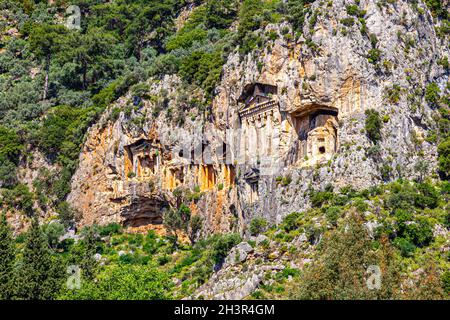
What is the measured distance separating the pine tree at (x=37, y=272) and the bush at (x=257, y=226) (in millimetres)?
15233

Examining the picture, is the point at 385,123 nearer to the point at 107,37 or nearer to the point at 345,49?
the point at 345,49

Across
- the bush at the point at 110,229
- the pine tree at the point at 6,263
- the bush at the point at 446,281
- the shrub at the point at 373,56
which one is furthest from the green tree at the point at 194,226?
the bush at the point at 446,281

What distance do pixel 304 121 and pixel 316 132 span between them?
1.57 m

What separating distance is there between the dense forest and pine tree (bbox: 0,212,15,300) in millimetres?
95

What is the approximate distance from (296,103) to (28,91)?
4481 cm

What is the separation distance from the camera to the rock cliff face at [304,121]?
79312mm

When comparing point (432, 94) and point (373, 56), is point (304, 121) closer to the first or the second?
point (373, 56)

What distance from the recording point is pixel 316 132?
81.6 metres

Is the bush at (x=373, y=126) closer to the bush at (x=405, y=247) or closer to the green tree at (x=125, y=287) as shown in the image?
the bush at (x=405, y=247)

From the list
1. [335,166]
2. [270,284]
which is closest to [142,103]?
[335,166]

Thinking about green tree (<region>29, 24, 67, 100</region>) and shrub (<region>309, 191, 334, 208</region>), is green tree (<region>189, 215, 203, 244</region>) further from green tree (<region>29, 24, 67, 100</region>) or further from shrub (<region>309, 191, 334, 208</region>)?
green tree (<region>29, 24, 67, 100</region>)

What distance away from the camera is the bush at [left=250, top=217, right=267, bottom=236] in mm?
79188

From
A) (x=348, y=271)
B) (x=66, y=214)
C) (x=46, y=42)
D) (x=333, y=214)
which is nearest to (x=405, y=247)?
(x=333, y=214)

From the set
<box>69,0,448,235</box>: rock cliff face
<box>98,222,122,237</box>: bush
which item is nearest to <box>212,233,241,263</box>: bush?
<box>69,0,448,235</box>: rock cliff face
